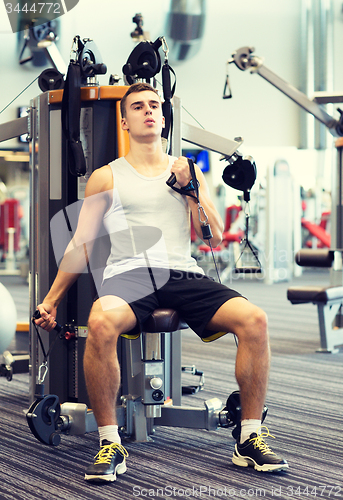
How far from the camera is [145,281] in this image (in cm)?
187

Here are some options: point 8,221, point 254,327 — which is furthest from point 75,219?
point 8,221

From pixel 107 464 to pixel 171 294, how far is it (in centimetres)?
56

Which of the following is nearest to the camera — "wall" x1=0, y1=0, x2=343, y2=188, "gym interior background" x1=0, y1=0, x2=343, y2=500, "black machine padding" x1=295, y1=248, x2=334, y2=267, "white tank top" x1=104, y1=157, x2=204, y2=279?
"gym interior background" x1=0, y1=0, x2=343, y2=500

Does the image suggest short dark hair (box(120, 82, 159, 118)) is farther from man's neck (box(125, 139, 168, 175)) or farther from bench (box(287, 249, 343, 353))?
bench (box(287, 249, 343, 353))

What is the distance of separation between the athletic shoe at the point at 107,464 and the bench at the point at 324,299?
210cm

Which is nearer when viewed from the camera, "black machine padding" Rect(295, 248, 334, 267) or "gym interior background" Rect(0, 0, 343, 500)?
"gym interior background" Rect(0, 0, 343, 500)

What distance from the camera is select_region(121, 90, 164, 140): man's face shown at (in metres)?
1.99

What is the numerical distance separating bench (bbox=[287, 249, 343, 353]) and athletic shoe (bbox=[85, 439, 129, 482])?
2.10m

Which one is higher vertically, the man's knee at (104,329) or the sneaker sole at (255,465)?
the man's knee at (104,329)

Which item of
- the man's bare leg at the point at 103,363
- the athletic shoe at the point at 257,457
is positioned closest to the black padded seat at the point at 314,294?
the athletic shoe at the point at 257,457

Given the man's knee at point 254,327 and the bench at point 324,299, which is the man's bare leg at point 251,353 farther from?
the bench at point 324,299

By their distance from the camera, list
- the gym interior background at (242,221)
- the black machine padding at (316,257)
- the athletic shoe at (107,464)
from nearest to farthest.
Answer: the athletic shoe at (107,464), the gym interior background at (242,221), the black machine padding at (316,257)

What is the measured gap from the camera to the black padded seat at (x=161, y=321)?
5.80 feet

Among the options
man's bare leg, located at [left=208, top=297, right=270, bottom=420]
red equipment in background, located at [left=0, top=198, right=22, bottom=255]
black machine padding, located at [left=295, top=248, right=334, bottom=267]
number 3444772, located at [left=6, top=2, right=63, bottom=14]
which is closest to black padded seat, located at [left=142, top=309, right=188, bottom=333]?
man's bare leg, located at [left=208, top=297, right=270, bottom=420]
